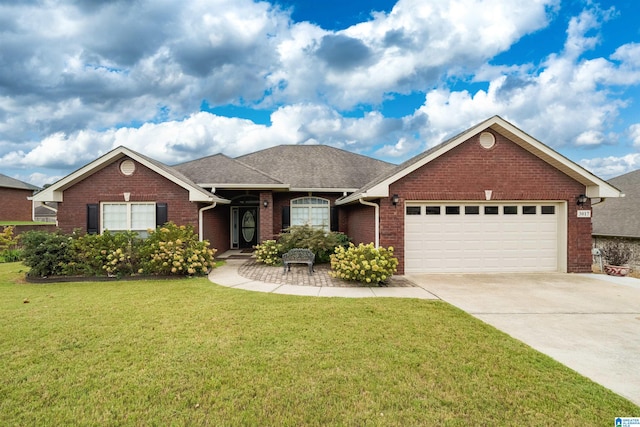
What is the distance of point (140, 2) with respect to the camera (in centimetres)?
901

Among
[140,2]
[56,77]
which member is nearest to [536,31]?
[140,2]

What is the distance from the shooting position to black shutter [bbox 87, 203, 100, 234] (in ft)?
36.9

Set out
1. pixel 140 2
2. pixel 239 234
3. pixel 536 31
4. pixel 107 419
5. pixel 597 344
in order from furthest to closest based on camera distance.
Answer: pixel 239 234
pixel 536 31
pixel 140 2
pixel 597 344
pixel 107 419

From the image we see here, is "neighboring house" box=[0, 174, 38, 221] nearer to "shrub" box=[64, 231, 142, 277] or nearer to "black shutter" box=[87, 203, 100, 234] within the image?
"black shutter" box=[87, 203, 100, 234]

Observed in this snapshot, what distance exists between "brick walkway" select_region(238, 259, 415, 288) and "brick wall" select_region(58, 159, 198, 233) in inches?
122

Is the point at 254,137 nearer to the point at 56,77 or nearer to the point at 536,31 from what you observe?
the point at 56,77

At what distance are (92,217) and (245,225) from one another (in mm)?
6509

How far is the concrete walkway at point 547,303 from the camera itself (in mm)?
3910

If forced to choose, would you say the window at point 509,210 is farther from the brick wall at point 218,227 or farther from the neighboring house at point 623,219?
the brick wall at point 218,227

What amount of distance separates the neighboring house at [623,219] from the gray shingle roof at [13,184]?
138 feet

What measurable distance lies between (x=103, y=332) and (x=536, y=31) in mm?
17189

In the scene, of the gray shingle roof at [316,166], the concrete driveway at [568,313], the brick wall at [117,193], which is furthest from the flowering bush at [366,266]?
the brick wall at [117,193]

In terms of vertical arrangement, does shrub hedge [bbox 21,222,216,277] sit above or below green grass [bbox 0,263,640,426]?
above

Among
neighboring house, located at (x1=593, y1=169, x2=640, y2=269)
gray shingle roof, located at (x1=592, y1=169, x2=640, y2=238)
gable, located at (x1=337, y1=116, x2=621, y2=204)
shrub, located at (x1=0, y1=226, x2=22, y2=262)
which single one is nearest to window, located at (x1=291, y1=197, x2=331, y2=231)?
gable, located at (x1=337, y1=116, x2=621, y2=204)
